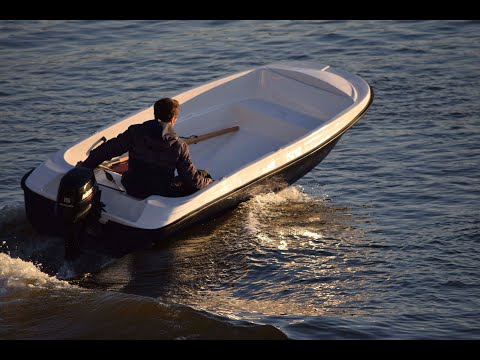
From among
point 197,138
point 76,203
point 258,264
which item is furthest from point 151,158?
point 197,138

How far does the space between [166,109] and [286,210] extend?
2.06 meters

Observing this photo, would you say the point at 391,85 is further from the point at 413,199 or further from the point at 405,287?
the point at 405,287

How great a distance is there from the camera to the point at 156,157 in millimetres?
7672

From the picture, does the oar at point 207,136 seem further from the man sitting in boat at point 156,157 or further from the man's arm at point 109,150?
the man's arm at point 109,150

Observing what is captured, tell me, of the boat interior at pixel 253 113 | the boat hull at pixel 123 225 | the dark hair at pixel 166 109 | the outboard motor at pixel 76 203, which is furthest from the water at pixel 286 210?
the dark hair at pixel 166 109

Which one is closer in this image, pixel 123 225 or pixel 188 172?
pixel 123 225

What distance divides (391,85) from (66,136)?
14.0 ft

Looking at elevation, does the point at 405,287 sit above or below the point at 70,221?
below

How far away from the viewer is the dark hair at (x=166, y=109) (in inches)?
299

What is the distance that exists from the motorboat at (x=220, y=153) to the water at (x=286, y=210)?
412 mm

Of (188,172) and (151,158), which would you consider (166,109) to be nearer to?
(151,158)

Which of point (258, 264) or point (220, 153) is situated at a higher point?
point (220, 153)

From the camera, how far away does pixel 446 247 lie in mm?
8312
